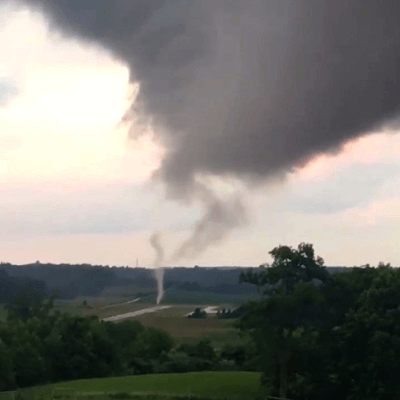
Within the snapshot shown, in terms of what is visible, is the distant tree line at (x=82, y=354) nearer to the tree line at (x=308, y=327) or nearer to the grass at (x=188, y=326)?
the grass at (x=188, y=326)

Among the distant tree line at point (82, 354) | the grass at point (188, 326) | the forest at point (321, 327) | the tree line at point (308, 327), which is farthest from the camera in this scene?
the grass at point (188, 326)

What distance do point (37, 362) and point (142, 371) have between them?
12239 mm

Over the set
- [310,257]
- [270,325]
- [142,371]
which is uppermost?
[310,257]

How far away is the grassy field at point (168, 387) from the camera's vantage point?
67.5 metres

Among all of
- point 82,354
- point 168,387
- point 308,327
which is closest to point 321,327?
point 308,327

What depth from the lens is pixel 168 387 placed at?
7369 centimetres

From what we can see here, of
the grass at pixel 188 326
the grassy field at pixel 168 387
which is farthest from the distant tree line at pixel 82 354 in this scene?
the grassy field at pixel 168 387

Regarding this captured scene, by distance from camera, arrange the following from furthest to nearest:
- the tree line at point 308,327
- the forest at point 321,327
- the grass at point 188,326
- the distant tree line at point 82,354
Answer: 1. the grass at point 188,326
2. the distant tree line at point 82,354
3. the tree line at point 308,327
4. the forest at point 321,327

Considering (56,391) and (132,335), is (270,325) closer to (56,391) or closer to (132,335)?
(56,391)

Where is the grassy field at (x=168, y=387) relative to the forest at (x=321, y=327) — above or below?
below

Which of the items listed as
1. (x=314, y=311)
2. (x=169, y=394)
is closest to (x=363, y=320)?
(x=314, y=311)

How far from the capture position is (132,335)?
12569 cm

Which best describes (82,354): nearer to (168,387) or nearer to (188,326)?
(168,387)

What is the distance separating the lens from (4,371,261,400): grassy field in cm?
6750
